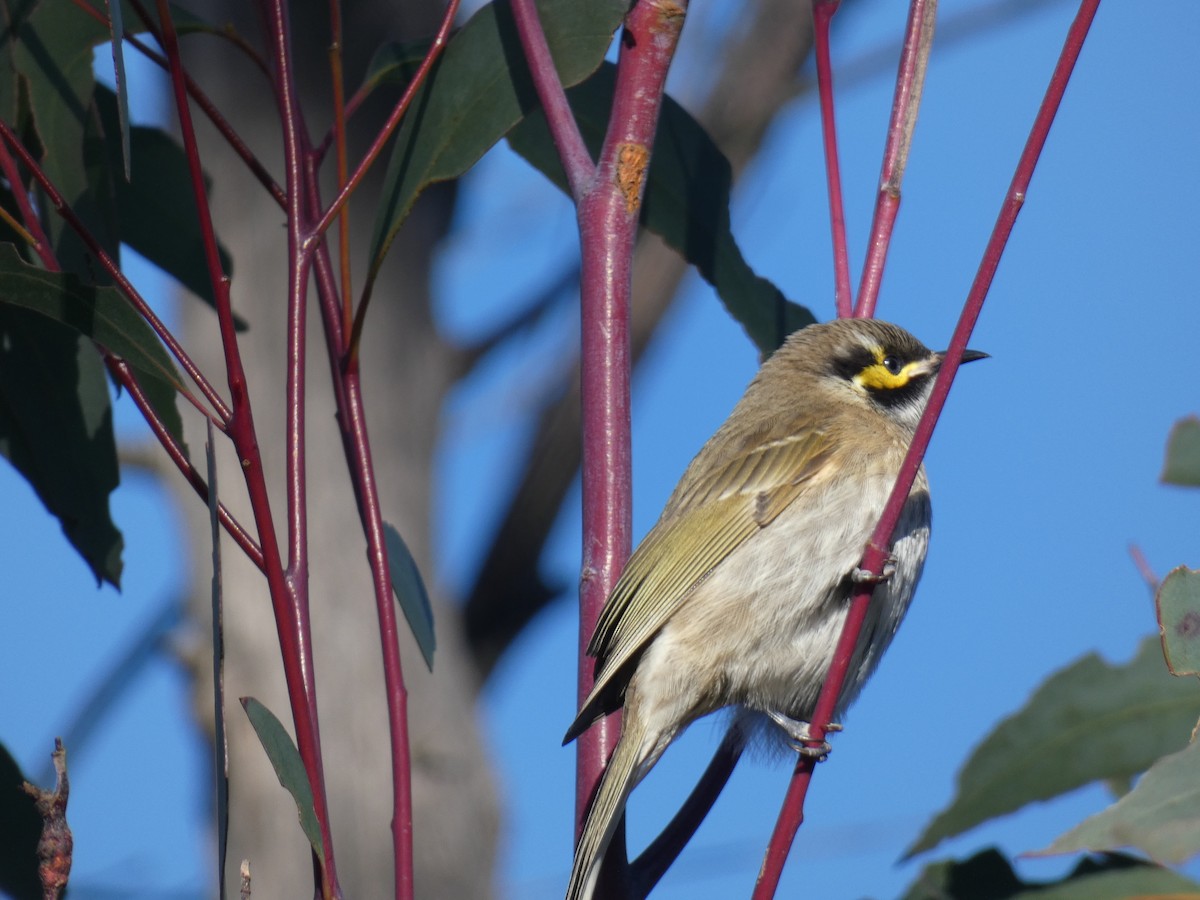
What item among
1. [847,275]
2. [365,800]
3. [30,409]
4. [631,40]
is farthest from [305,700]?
[365,800]

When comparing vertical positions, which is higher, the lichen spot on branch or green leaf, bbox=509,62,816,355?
Result: green leaf, bbox=509,62,816,355

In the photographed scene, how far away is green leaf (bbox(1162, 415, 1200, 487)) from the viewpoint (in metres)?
2.40

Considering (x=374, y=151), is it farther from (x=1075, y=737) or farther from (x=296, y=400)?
(x=1075, y=737)

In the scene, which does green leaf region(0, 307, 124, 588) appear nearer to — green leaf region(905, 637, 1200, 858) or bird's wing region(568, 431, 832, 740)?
bird's wing region(568, 431, 832, 740)

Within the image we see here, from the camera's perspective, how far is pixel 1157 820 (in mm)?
1523

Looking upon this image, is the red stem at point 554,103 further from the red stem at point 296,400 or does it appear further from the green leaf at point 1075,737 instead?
the green leaf at point 1075,737

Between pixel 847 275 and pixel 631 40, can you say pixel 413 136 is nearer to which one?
pixel 631 40

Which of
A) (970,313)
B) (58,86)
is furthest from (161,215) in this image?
(970,313)

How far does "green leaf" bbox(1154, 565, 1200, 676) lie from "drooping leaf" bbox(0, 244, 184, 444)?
1418mm

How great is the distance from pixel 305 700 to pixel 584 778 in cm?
61

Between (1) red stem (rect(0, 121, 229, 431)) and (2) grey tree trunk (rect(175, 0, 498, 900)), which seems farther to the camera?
(2) grey tree trunk (rect(175, 0, 498, 900))

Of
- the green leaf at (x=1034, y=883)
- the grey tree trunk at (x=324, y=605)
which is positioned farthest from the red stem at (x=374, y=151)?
the grey tree trunk at (x=324, y=605)

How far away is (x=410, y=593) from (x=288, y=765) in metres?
0.65

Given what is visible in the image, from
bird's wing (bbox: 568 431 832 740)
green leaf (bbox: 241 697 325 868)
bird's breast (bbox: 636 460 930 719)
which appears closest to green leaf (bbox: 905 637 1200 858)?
bird's breast (bbox: 636 460 930 719)
